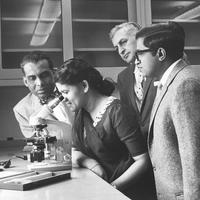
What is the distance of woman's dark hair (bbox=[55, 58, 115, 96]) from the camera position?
152cm

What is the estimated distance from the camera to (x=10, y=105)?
304 cm

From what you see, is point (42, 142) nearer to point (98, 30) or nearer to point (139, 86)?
point (139, 86)

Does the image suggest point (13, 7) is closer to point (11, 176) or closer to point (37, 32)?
point (37, 32)

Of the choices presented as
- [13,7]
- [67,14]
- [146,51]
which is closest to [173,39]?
[146,51]

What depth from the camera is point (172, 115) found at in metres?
1.25

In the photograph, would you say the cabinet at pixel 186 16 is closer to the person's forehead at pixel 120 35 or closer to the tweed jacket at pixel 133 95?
the person's forehead at pixel 120 35

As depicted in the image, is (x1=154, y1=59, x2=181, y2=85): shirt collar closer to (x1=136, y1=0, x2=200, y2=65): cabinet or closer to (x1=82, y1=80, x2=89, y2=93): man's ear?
(x1=82, y1=80, x2=89, y2=93): man's ear

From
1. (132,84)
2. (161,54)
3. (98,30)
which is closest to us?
(161,54)

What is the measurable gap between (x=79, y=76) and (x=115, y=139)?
32 centimetres

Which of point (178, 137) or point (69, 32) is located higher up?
point (69, 32)

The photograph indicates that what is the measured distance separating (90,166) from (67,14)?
1.65 meters

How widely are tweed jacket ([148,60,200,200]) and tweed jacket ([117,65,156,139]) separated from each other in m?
0.42

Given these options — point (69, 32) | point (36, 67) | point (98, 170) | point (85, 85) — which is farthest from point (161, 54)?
point (69, 32)

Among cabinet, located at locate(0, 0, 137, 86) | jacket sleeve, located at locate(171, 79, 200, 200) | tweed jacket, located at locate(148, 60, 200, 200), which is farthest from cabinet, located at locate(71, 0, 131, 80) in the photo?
jacket sleeve, located at locate(171, 79, 200, 200)
